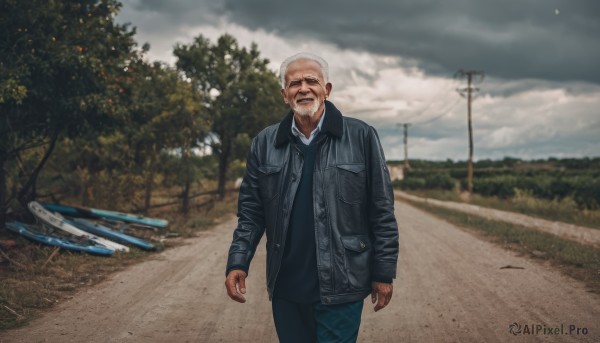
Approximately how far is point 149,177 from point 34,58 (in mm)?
8148

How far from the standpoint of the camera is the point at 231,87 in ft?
88.6

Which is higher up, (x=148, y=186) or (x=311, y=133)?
(x=311, y=133)

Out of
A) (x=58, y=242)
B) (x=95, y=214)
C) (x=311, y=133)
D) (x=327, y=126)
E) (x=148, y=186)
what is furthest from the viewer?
(x=148, y=186)

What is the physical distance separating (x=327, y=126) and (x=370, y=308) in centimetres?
409

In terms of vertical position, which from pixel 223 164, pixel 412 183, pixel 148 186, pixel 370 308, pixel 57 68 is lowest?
pixel 412 183

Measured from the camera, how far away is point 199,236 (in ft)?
43.9

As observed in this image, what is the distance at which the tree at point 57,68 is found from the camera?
946cm

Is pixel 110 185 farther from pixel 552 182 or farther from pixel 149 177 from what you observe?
pixel 552 182

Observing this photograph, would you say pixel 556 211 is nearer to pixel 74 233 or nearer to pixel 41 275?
pixel 74 233

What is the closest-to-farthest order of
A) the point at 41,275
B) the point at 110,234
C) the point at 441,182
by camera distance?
1. the point at 41,275
2. the point at 110,234
3. the point at 441,182

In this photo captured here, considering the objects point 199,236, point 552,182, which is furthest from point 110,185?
point 552,182

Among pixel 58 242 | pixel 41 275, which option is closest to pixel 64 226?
pixel 58 242

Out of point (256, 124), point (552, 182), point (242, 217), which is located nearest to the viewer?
point (242, 217)

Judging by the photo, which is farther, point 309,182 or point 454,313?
point 454,313
